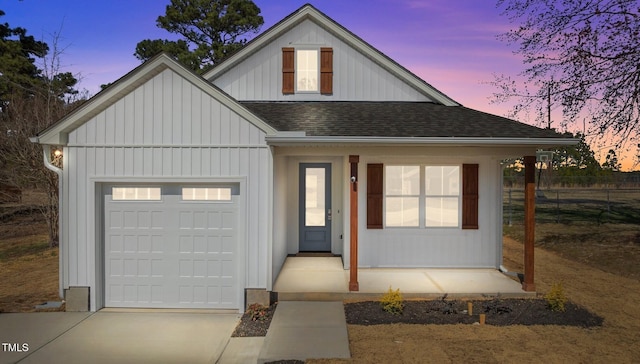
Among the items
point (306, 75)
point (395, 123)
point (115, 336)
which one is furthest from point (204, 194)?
point (306, 75)

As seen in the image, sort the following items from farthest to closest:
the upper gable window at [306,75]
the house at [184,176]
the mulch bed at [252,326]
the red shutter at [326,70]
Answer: the upper gable window at [306,75] < the red shutter at [326,70] < the house at [184,176] < the mulch bed at [252,326]

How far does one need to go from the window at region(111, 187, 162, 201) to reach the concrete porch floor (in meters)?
2.83

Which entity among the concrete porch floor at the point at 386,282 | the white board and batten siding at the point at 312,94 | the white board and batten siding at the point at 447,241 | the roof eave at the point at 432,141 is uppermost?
the white board and batten siding at the point at 312,94

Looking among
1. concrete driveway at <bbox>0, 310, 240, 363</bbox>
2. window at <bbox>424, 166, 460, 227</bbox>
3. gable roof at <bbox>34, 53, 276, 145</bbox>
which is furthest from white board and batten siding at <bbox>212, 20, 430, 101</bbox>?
concrete driveway at <bbox>0, 310, 240, 363</bbox>

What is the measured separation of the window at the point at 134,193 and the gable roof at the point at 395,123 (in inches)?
91.1

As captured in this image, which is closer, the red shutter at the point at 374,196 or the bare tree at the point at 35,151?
the red shutter at the point at 374,196

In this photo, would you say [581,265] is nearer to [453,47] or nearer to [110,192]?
[453,47]

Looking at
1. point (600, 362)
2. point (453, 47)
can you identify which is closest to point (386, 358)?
point (600, 362)

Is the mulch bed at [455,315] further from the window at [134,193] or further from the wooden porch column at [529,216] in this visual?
the window at [134,193]

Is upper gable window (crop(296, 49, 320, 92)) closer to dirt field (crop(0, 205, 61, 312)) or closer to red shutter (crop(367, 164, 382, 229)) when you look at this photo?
red shutter (crop(367, 164, 382, 229))

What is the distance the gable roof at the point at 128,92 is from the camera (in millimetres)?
6543

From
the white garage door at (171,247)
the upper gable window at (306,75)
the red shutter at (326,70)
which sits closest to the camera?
the white garage door at (171,247)

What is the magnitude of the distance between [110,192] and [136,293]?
190cm

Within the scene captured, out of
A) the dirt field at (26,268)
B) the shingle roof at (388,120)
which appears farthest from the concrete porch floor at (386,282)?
the dirt field at (26,268)
